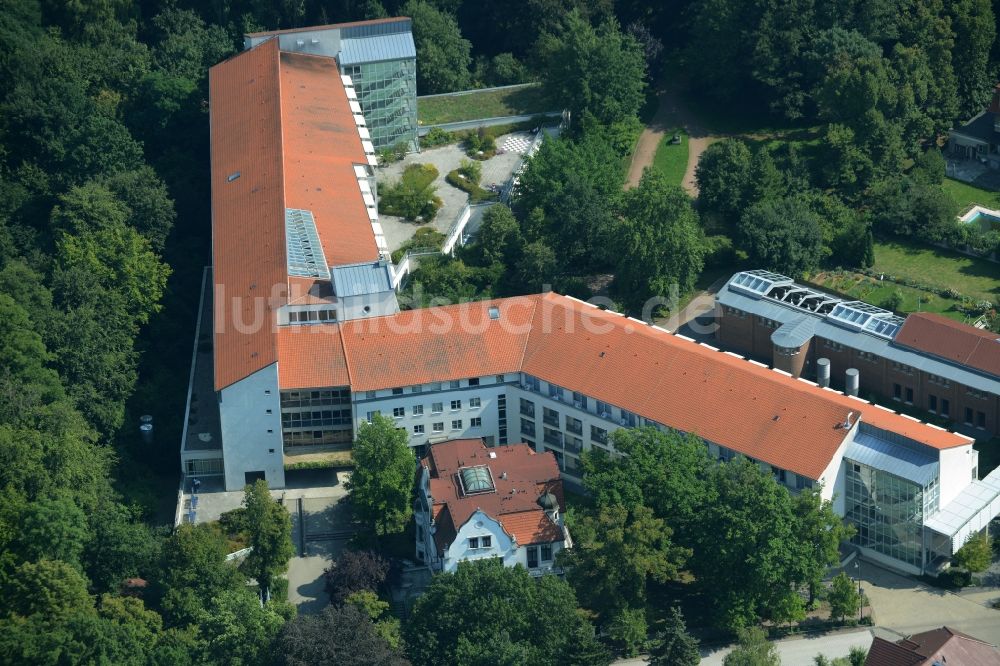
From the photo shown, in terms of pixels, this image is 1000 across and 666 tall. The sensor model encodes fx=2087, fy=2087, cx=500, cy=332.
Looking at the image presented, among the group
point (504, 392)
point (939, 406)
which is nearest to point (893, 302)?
point (939, 406)

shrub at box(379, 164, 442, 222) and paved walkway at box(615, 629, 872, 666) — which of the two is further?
shrub at box(379, 164, 442, 222)

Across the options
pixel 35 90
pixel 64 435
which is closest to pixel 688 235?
pixel 64 435

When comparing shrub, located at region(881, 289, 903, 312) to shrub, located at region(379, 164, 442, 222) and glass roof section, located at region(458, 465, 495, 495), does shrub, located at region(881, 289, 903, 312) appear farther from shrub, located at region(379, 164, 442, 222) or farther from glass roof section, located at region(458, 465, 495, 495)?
glass roof section, located at region(458, 465, 495, 495)

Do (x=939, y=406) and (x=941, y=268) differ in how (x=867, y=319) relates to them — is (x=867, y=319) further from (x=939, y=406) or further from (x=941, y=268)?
(x=941, y=268)

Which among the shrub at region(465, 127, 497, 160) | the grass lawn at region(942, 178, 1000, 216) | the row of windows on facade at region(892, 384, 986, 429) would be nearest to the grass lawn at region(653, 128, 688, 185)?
the shrub at region(465, 127, 497, 160)

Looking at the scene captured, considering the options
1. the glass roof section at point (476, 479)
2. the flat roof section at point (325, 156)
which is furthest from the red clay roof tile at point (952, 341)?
the flat roof section at point (325, 156)
